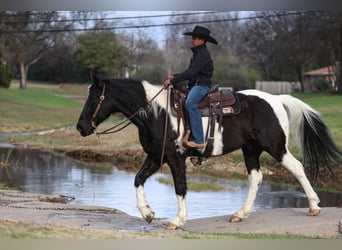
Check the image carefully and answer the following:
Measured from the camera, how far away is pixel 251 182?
8.06m

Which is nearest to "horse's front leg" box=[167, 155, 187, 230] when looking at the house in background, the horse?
the horse

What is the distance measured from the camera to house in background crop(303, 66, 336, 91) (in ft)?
41.9

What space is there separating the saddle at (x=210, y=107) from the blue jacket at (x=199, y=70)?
0.15 m

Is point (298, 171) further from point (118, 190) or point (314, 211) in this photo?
point (118, 190)

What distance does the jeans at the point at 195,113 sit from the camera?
7.48 meters

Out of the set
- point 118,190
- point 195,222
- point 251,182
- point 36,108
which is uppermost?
point 36,108

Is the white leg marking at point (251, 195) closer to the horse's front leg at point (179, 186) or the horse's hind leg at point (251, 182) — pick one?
the horse's hind leg at point (251, 182)

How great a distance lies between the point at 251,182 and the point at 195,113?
3.83 feet

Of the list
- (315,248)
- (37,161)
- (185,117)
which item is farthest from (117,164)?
(315,248)

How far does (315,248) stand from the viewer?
270 inches

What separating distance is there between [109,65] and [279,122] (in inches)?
279

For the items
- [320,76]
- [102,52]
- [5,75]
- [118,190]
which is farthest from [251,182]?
[5,75]

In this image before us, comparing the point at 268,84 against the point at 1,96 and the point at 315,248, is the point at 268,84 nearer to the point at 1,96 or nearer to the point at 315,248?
the point at 1,96

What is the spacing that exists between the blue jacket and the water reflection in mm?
2308
